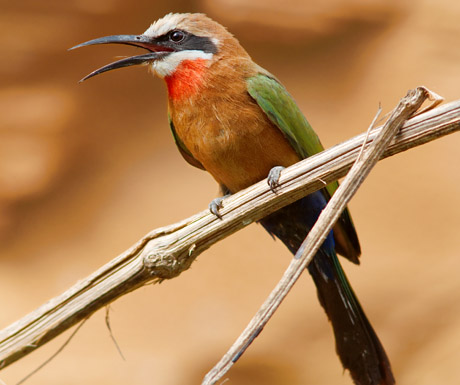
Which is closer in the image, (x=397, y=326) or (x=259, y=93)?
(x=259, y=93)

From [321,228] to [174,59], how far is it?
841mm

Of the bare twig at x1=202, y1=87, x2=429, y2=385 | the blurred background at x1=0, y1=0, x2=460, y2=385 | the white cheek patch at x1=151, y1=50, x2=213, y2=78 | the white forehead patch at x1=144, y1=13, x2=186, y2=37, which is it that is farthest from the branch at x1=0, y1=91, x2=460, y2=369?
the blurred background at x1=0, y1=0, x2=460, y2=385

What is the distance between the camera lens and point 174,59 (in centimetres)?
165

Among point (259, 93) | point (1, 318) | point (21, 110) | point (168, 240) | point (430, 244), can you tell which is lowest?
point (430, 244)

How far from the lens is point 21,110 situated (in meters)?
2.64

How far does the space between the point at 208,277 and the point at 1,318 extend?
959 millimetres

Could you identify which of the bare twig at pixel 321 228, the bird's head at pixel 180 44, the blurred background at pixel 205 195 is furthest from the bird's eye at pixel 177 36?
the blurred background at pixel 205 195

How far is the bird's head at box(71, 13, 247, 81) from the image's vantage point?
165 centimetres

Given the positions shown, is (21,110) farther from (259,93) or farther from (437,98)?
(437,98)

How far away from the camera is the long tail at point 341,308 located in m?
1.59

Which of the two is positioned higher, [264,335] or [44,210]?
[44,210]

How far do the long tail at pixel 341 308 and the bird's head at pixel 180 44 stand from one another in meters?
0.49

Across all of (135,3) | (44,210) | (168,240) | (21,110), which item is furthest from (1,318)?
(168,240)

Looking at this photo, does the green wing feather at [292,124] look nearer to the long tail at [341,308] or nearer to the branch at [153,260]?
the long tail at [341,308]
